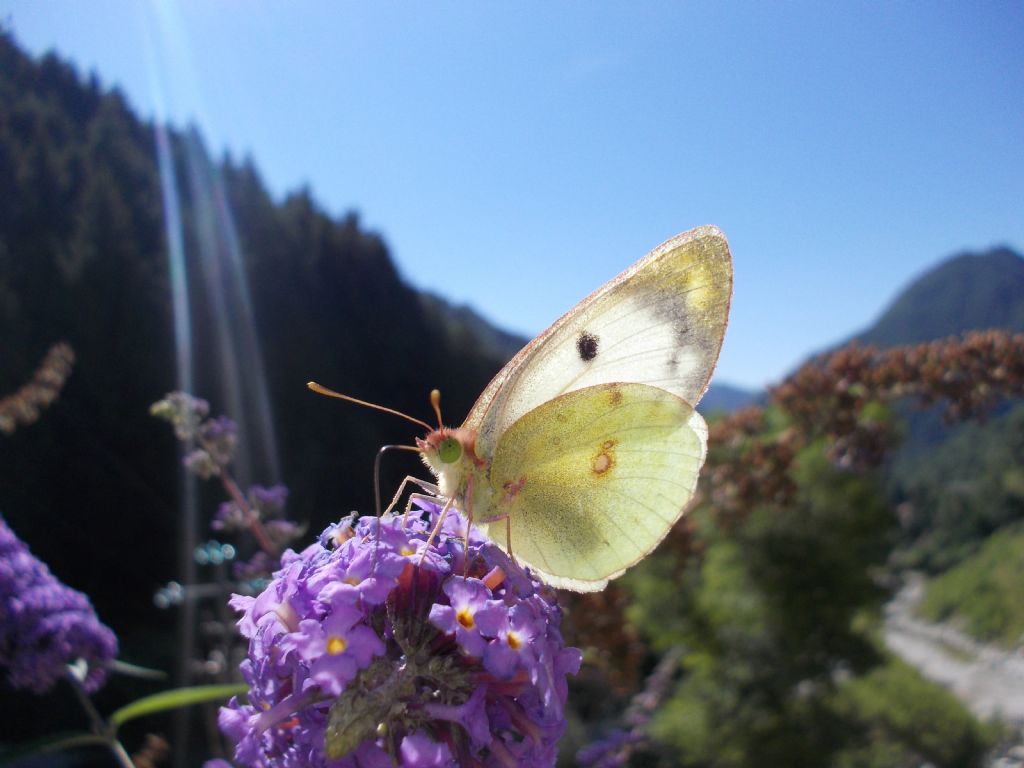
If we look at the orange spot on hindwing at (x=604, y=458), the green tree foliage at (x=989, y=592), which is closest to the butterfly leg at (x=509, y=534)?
the orange spot on hindwing at (x=604, y=458)

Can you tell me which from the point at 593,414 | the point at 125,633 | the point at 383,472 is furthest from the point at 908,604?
the point at 593,414

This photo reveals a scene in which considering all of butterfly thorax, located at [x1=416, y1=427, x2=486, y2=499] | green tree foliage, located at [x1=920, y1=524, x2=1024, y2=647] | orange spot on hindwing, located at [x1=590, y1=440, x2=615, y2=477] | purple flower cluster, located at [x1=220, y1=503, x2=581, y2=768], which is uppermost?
green tree foliage, located at [x1=920, y1=524, x2=1024, y2=647]

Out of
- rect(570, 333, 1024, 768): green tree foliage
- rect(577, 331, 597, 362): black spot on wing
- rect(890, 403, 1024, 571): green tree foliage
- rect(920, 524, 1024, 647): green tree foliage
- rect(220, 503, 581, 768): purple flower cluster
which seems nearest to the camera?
rect(220, 503, 581, 768): purple flower cluster

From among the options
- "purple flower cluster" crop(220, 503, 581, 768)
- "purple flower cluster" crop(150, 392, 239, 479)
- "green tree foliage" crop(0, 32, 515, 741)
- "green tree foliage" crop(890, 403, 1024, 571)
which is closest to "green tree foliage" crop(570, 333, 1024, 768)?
"green tree foliage" crop(890, 403, 1024, 571)

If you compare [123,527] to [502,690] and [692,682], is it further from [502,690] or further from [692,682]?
[502,690]

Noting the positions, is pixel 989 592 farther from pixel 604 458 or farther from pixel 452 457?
pixel 452 457

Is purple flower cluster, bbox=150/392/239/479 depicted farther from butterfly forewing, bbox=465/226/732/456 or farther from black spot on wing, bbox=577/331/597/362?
black spot on wing, bbox=577/331/597/362

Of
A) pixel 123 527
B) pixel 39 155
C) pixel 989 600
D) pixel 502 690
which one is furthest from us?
pixel 989 600

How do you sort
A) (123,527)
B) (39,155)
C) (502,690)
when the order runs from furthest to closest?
1. (39,155)
2. (123,527)
3. (502,690)
